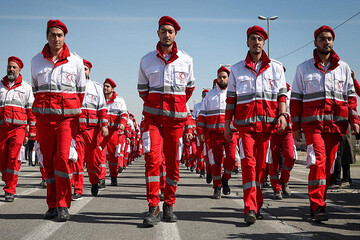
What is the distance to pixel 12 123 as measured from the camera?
816 centimetres

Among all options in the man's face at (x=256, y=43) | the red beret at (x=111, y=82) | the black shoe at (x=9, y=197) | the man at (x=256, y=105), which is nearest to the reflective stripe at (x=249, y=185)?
the man at (x=256, y=105)

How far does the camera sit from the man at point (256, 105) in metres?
5.78

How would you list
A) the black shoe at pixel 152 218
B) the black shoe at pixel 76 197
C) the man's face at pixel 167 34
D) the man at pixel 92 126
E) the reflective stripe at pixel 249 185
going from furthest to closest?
the man at pixel 92 126
the black shoe at pixel 76 197
the man's face at pixel 167 34
the reflective stripe at pixel 249 185
the black shoe at pixel 152 218

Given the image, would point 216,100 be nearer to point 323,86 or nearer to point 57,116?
point 323,86

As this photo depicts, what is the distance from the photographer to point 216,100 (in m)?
9.15

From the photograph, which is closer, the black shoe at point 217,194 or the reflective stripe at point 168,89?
the reflective stripe at point 168,89

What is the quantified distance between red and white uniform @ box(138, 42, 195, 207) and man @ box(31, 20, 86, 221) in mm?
1000

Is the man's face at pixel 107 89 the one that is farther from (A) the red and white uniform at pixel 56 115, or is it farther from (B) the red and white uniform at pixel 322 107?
(B) the red and white uniform at pixel 322 107

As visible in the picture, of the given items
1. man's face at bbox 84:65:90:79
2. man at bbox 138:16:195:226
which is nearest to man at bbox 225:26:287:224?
man at bbox 138:16:195:226

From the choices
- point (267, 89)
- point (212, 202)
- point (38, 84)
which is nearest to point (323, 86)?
point (267, 89)

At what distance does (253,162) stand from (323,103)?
1296 mm

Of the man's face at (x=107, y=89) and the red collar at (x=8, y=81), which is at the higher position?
the man's face at (x=107, y=89)

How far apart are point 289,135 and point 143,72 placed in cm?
395

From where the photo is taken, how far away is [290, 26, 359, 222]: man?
233 inches
